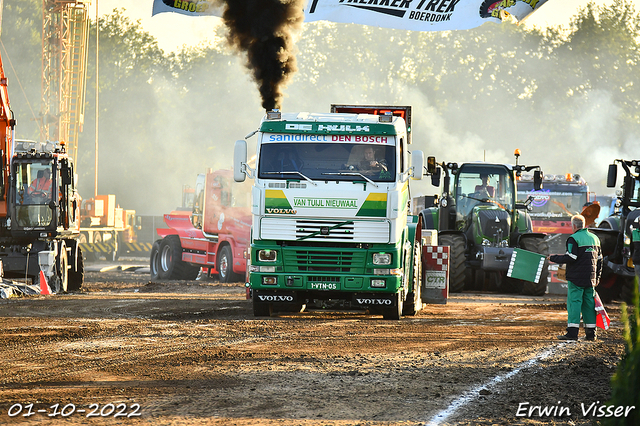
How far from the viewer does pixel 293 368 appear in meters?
8.27

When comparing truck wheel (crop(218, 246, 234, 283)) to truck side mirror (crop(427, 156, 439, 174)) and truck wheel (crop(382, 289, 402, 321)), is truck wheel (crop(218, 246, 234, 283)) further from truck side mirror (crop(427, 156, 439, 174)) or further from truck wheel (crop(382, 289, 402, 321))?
truck wheel (crop(382, 289, 402, 321))

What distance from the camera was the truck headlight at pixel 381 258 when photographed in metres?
11.9

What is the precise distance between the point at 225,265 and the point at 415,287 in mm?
10132

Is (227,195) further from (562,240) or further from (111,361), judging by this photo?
(111,361)

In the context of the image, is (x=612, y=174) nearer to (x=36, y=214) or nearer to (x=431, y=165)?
(x=431, y=165)

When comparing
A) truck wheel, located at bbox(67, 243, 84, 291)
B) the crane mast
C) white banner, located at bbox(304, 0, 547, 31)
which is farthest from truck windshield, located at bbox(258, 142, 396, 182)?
the crane mast

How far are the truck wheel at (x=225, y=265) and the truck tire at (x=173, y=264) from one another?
8.61ft

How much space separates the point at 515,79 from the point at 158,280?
1727 inches

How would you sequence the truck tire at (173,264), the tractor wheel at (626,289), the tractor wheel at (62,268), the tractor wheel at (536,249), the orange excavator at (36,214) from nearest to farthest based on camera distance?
the tractor wheel at (626,289) < the orange excavator at (36,214) < the tractor wheel at (536,249) < the tractor wheel at (62,268) < the truck tire at (173,264)

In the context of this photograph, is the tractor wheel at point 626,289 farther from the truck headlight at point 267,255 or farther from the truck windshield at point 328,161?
the truck headlight at point 267,255

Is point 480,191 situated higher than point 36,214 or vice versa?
point 480,191

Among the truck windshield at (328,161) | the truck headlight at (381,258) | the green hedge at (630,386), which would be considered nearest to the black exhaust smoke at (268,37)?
the truck windshield at (328,161)

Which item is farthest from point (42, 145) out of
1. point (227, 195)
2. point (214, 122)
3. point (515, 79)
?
point (515, 79)

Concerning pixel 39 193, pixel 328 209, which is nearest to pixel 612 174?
pixel 328 209
